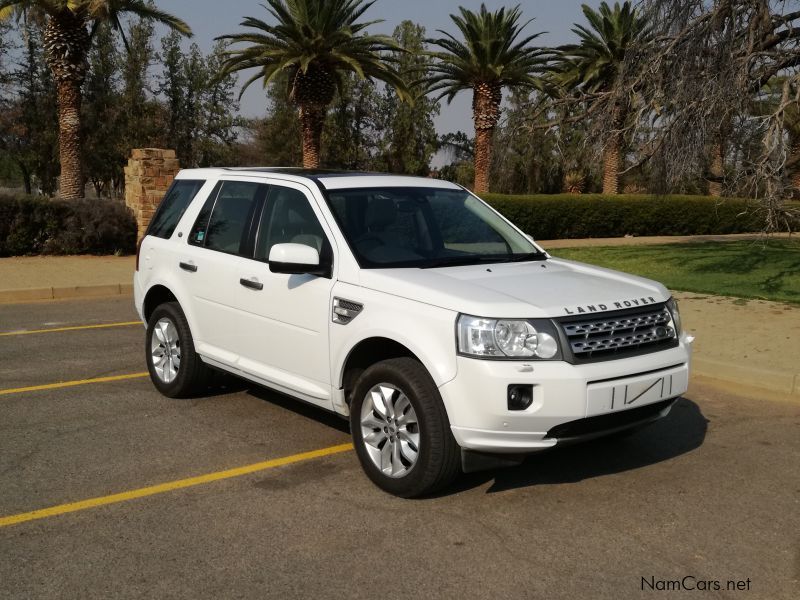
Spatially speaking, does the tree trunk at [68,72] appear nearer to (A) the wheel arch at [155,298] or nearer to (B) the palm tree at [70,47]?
(B) the palm tree at [70,47]

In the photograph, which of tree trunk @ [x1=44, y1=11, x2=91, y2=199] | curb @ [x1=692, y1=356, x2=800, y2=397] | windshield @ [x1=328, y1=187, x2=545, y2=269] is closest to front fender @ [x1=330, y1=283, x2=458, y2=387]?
windshield @ [x1=328, y1=187, x2=545, y2=269]

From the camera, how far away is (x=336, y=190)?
19.0 feet

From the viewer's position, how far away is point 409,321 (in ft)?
15.6

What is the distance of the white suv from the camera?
451cm

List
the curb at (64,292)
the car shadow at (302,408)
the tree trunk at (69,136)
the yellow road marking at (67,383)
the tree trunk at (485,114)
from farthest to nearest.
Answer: the tree trunk at (485,114) → the tree trunk at (69,136) → the curb at (64,292) → the yellow road marking at (67,383) → the car shadow at (302,408)

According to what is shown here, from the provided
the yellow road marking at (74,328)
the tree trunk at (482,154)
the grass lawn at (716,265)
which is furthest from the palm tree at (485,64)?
the yellow road marking at (74,328)

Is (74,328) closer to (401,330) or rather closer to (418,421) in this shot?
(401,330)

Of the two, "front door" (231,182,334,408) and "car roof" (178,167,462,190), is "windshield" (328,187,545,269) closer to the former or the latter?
"car roof" (178,167,462,190)

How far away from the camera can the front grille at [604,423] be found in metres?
4.56

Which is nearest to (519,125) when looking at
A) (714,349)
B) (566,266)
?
(714,349)

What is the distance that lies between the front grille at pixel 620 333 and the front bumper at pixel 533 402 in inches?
3.4

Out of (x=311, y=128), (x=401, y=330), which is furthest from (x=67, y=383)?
(x=311, y=128)

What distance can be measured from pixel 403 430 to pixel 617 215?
80.1 feet

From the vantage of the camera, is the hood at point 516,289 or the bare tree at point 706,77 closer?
the hood at point 516,289
